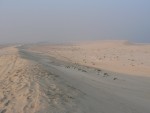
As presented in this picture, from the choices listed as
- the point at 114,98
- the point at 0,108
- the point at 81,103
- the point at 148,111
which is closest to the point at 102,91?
the point at 114,98

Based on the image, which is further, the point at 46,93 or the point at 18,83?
the point at 18,83

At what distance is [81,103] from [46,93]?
114cm

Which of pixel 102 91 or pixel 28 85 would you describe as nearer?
pixel 28 85

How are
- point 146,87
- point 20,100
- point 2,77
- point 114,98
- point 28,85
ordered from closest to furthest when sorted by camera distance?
point 20,100 < point 28,85 < point 114,98 < point 2,77 < point 146,87

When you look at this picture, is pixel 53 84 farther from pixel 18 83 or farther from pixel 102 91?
pixel 102 91

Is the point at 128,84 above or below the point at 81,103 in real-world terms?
below

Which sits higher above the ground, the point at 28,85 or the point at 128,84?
the point at 28,85

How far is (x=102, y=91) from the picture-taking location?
1282 centimetres

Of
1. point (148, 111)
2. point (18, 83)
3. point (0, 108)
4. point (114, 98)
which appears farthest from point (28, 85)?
point (148, 111)

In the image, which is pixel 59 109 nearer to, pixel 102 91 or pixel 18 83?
pixel 18 83

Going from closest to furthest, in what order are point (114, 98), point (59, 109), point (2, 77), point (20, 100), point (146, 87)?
point (59, 109)
point (20, 100)
point (114, 98)
point (2, 77)
point (146, 87)

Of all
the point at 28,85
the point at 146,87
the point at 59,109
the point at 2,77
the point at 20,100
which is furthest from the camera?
the point at 146,87

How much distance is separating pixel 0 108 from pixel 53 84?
8.66 ft

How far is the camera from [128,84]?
54.5ft
